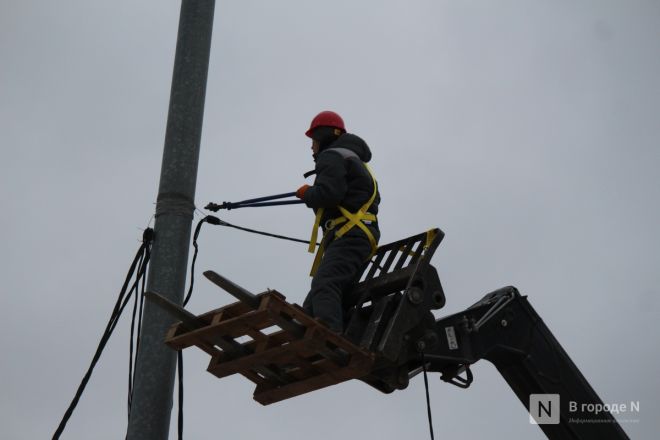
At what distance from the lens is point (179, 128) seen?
7242mm

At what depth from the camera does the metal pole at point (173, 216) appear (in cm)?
644

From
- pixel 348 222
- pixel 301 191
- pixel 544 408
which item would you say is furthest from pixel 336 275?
pixel 544 408

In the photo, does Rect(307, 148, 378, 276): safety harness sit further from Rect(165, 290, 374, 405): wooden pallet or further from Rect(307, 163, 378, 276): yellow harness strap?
Rect(165, 290, 374, 405): wooden pallet

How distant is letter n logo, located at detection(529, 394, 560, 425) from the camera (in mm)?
8195

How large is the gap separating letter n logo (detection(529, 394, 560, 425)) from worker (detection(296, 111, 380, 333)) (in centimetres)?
212

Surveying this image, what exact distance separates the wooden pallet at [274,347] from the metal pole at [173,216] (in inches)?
11.1

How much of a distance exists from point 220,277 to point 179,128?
6.31 feet

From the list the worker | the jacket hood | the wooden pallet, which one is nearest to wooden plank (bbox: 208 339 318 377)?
the wooden pallet

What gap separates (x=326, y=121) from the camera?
8211mm

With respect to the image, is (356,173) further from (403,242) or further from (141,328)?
(141,328)

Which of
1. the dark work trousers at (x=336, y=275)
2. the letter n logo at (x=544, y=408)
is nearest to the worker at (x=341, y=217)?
the dark work trousers at (x=336, y=275)

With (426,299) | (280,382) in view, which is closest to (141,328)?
(280,382)

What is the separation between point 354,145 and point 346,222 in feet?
2.72

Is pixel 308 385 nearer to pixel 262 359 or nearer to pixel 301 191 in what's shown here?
pixel 262 359
